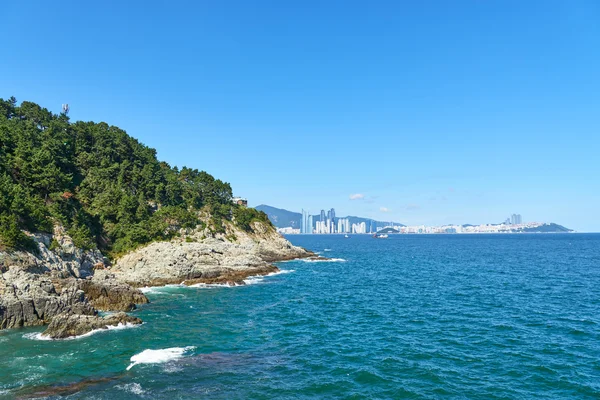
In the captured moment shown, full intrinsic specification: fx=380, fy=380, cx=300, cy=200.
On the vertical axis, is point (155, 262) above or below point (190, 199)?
below

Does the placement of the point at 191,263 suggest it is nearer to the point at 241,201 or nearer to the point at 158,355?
the point at 158,355

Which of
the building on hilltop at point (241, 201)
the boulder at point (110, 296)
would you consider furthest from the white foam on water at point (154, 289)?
the building on hilltop at point (241, 201)

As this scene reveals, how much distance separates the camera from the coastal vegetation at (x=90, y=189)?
59469mm

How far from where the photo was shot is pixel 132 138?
376 ft

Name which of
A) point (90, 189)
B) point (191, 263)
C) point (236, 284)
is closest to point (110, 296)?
point (236, 284)

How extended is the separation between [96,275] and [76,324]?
22.8 meters

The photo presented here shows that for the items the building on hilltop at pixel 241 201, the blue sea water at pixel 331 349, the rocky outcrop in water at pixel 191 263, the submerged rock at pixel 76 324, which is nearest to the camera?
the blue sea water at pixel 331 349

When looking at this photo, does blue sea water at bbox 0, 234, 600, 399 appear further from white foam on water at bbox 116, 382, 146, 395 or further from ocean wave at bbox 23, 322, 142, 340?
ocean wave at bbox 23, 322, 142, 340

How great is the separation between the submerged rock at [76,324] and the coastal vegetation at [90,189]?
15915 millimetres

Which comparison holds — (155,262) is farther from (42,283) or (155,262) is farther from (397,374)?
(397,374)

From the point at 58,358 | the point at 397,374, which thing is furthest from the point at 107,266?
the point at 397,374

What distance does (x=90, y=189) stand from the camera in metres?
80.8

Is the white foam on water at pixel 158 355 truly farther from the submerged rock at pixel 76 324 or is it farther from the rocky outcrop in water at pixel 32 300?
the rocky outcrop in water at pixel 32 300

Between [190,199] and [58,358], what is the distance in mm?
72398
